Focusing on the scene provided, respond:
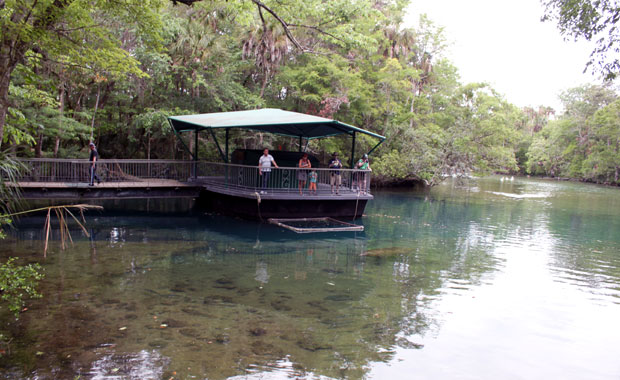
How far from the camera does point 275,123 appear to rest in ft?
48.2

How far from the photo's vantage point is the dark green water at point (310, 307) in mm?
5543

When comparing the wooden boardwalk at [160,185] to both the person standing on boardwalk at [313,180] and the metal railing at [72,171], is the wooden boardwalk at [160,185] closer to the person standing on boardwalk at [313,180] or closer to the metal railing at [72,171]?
the metal railing at [72,171]

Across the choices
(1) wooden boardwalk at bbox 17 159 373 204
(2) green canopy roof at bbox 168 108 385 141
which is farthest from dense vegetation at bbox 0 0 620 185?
(2) green canopy roof at bbox 168 108 385 141

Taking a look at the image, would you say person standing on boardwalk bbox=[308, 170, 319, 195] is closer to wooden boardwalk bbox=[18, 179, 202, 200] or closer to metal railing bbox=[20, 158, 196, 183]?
wooden boardwalk bbox=[18, 179, 202, 200]

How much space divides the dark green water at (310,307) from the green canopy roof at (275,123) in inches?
150

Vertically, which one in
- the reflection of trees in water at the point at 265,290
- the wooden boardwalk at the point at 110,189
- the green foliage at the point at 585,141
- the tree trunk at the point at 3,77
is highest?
the green foliage at the point at 585,141

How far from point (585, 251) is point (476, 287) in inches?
268

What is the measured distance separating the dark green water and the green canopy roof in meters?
3.80

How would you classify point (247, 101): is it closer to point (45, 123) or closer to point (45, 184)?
point (45, 123)

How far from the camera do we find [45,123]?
18.2 meters

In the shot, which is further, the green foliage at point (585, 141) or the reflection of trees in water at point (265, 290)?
the green foliage at point (585, 141)

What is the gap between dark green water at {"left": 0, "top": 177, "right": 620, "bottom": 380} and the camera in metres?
5.54

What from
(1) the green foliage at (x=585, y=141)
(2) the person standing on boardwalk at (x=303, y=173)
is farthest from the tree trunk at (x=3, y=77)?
(1) the green foliage at (x=585, y=141)

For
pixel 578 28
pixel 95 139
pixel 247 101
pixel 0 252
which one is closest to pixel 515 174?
pixel 247 101
